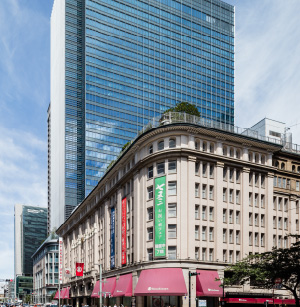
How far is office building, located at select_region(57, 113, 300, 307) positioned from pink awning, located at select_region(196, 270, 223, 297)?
0.14m

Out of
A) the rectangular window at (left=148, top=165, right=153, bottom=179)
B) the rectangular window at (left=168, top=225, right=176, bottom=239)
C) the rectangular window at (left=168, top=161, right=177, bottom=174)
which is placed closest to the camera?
the rectangular window at (left=168, top=225, right=176, bottom=239)

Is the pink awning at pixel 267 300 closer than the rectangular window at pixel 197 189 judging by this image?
Answer: No

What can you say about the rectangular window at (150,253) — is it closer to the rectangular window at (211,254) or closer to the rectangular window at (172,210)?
the rectangular window at (172,210)

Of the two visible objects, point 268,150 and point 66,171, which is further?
point 66,171

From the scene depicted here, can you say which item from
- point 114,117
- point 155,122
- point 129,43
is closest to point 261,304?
point 155,122

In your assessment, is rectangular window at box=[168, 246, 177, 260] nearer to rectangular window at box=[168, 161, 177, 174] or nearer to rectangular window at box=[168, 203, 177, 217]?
rectangular window at box=[168, 203, 177, 217]

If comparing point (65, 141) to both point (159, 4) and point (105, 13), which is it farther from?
point (159, 4)

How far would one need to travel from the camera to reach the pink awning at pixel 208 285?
58188 millimetres

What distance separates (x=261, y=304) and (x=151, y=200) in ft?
73.2

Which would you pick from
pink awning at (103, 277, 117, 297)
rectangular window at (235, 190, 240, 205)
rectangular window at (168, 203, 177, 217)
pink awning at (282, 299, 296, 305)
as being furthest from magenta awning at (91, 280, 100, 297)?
pink awning at (282, 299, 296, 305)

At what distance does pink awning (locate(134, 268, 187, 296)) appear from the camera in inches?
2218

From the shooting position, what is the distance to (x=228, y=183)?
65688 millimetres

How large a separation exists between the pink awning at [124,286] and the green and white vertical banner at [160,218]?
356 inches

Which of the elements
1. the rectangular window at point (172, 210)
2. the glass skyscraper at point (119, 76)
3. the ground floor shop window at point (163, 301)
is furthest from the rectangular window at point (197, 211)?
the glass skyscraper at point (119, 76)
